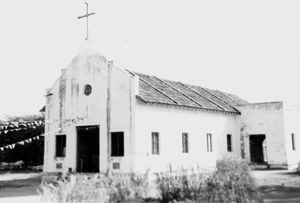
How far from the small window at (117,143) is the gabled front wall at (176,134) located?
1.01m

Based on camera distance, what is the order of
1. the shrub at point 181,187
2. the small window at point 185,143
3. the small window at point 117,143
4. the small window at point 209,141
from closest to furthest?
the shrub at point 181,187 < the small window at point 117,143 < the small window at point 185,143 < the small window at point 209,141

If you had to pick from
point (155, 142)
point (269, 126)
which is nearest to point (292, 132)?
point (269, 126)

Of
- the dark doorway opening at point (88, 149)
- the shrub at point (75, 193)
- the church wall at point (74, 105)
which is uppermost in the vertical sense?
the church wall at point (74, 105)

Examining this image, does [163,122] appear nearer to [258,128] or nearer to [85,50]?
[85,50]

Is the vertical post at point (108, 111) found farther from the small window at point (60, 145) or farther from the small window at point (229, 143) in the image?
the small window at point (229, 143)

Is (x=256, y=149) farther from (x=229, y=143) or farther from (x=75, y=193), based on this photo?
(x=75, y=193)

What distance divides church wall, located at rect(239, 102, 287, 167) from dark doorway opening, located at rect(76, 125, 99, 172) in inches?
491

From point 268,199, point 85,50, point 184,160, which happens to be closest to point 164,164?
point 184,160

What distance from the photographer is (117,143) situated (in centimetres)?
2111

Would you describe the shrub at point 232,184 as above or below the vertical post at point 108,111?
below

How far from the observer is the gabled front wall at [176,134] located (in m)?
A: 20.8

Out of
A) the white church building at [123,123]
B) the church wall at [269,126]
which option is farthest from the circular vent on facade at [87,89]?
the church wall at [269,126]

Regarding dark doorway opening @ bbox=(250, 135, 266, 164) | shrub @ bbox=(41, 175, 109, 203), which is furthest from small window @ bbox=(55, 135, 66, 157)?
dark doorway opening @ bbox=(250, 135, 266, 164)

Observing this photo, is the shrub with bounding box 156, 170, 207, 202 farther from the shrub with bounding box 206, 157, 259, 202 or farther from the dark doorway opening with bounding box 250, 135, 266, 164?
the dark doorway opening with bounding box 250, 135, 266, 164
